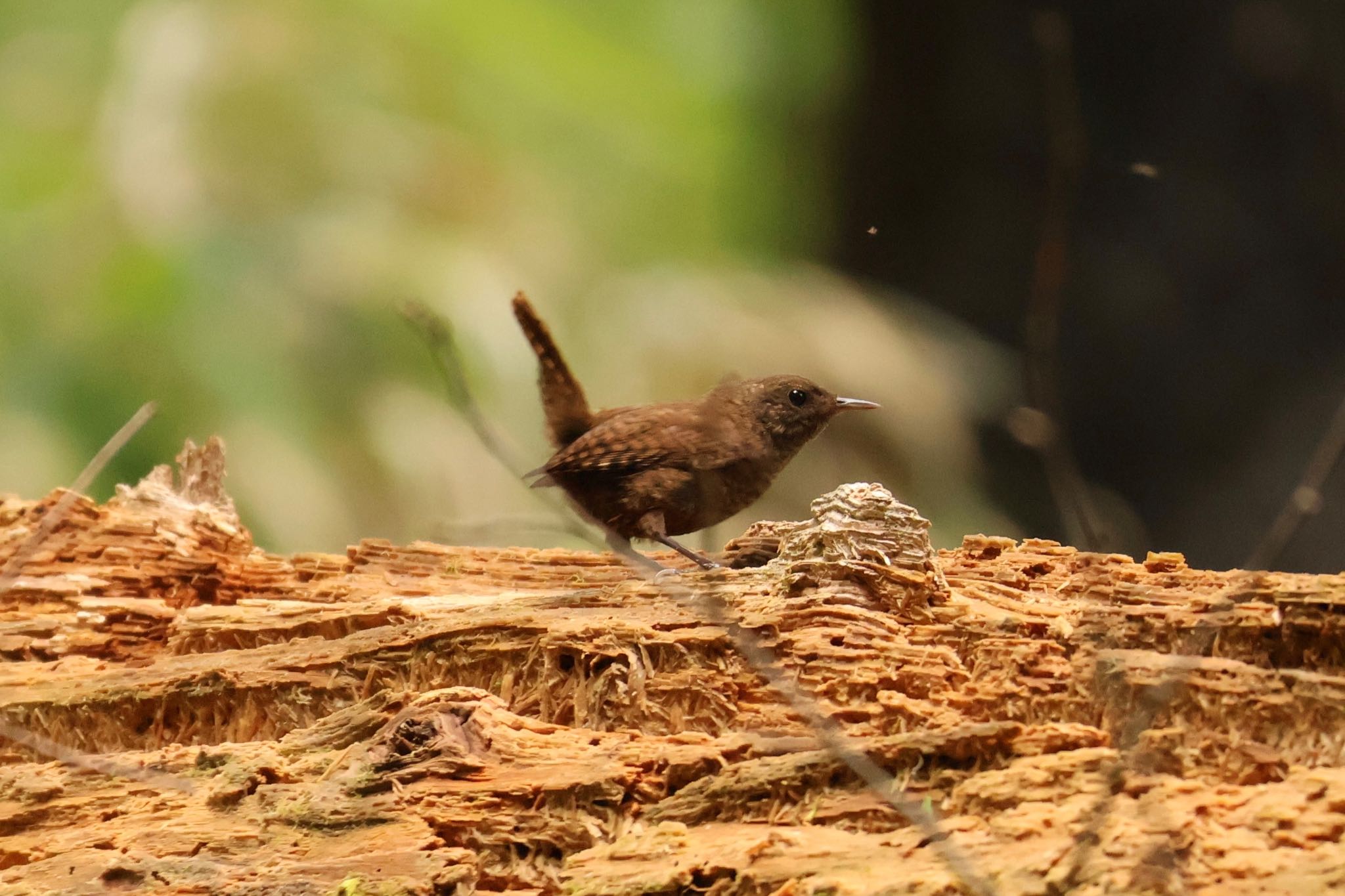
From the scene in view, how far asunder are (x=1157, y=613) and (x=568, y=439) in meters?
1.99

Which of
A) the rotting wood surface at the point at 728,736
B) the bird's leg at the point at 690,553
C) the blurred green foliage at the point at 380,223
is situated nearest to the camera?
the rotting wood surface at the point at 728,736

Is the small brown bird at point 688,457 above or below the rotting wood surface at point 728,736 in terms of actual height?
above

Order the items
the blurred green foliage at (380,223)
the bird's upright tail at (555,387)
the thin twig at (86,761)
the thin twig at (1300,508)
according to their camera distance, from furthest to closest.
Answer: the blurred green foliage at (380,223), the bird's upright tail at (555,387), the thin twig at (86,761), the thin twig at (1300,508)

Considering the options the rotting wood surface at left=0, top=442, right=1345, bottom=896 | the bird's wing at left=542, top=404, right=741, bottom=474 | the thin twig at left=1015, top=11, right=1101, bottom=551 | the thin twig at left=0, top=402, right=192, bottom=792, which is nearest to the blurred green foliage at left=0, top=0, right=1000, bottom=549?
the bird's wing at left=542, top=404, right=741, bottom=474

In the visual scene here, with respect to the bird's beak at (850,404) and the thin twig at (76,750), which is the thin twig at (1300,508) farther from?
the thin twig at (76,750)

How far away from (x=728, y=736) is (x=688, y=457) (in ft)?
3.96

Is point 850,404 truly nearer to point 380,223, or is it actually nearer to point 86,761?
point 86,761

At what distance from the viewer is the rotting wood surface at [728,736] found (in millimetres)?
1672

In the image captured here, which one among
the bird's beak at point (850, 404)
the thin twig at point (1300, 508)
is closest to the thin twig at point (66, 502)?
the bird's beak at point (850, 404)

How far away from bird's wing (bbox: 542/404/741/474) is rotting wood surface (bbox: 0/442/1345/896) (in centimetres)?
37

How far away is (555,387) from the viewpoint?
3705mm

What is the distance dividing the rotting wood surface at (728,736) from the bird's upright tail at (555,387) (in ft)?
2.81

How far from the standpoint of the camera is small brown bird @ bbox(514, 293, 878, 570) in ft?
10.3

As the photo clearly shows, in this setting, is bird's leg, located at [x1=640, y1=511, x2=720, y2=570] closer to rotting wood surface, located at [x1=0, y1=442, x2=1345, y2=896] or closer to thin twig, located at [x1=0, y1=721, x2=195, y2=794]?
rotting wood surface, located at [x1=0, y1=442, x2=1345, y2=896]
